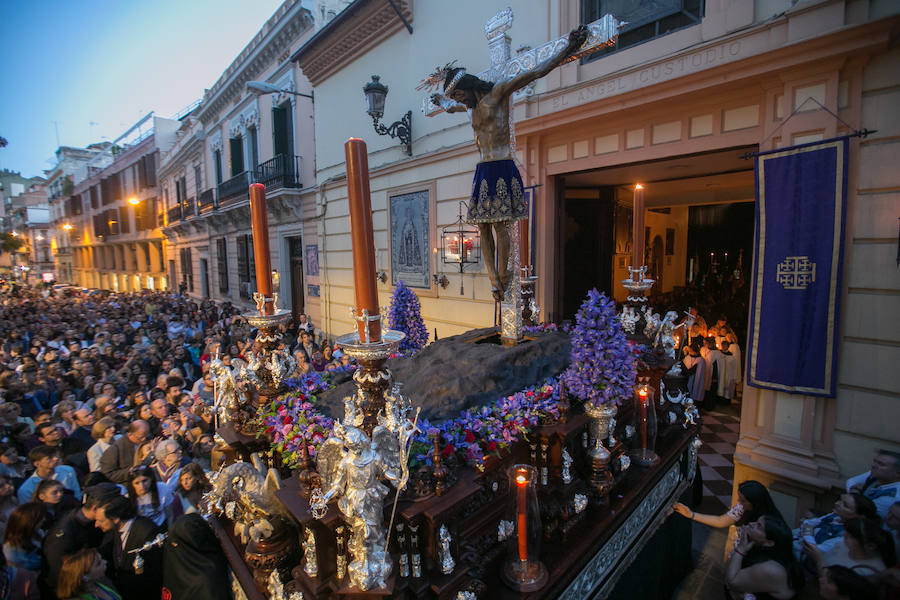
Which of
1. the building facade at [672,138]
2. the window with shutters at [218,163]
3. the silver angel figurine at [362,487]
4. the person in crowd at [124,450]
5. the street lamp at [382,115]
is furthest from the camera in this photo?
the window with shutters at [218,163]

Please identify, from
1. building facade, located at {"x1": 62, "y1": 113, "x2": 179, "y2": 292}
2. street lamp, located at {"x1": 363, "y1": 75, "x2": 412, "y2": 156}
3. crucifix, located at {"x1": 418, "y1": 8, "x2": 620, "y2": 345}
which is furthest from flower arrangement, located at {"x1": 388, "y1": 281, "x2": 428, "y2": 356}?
building facade, located at {"x1": 62, "y1": 113, "x2": 179, "y2": 292}

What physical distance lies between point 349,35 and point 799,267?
9361mm

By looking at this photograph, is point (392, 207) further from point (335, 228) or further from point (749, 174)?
point (749, 174)

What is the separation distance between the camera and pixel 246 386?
2621 mm

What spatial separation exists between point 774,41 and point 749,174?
392 centimetres

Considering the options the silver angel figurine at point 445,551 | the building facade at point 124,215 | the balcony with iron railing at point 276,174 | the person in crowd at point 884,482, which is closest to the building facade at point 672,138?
the person in crowd at point 884,482

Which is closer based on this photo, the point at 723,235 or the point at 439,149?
the point at 439,149

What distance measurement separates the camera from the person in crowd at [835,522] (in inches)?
95.4

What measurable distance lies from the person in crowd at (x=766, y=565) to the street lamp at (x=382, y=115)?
300 inches

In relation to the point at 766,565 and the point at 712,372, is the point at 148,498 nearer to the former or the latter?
the point at 766,565

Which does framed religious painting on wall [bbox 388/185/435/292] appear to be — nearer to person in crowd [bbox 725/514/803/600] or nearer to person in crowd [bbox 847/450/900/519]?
person in crowd [bbox 725/514/803/600]

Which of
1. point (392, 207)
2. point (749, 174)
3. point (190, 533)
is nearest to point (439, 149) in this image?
point (392, 207)

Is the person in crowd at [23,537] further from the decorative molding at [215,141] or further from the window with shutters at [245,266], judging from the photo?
the decorative molding at [215,141]

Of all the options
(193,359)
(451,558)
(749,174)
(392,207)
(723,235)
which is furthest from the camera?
(723,235)
